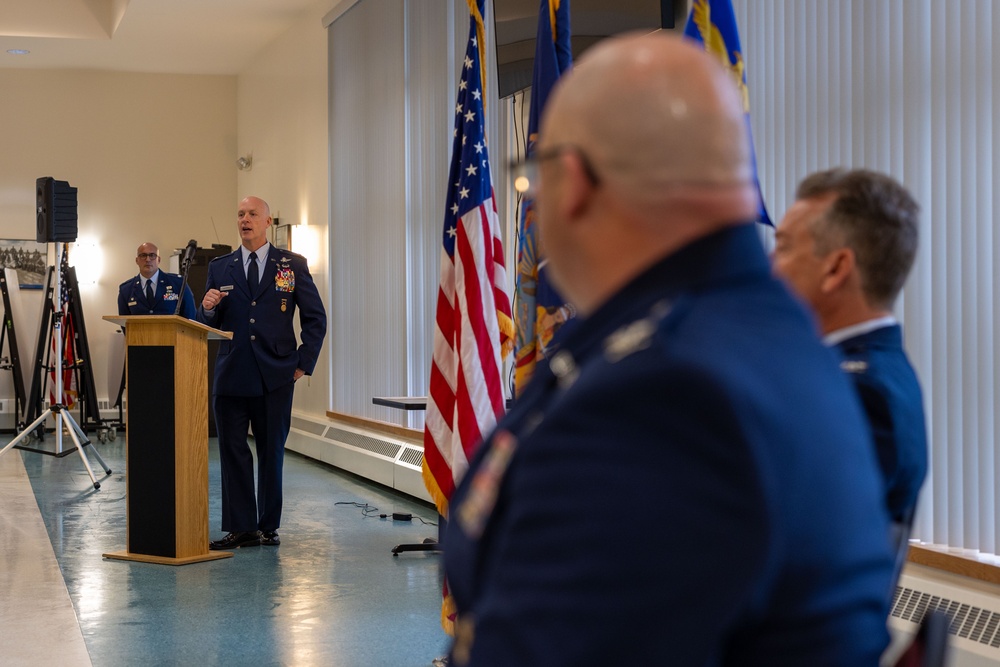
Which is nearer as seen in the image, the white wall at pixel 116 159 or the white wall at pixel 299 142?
the white wall at pixel 299 142

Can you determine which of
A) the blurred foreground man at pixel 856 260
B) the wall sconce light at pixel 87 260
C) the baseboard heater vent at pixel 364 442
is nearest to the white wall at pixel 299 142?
the baseboard heater vent at pixel 364 442

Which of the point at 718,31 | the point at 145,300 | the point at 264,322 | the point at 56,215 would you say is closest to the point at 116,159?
the point at 145,300


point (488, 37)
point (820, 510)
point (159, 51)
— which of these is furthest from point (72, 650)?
point (159, 51)

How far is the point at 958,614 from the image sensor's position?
9.91 ft

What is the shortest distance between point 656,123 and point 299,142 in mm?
10053

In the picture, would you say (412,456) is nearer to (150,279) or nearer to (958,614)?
(150,279)

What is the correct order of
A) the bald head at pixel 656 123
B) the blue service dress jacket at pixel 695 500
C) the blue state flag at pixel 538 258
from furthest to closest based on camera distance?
1. the blue state flag at pixel 538 258
2. the bald head at pixel 656 123
3. the blue service dress jacket at pixel 695 500

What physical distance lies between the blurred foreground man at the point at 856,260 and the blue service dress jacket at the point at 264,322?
13.4ft

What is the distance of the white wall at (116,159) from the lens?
12.2 m

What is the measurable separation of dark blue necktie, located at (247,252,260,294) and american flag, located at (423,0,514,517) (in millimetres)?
2171

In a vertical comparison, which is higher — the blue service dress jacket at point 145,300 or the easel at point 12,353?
the blue service dress jacket at point 145,300

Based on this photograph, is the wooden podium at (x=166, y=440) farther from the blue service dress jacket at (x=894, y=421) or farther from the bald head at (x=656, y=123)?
the bald head at (x=656, y=123)

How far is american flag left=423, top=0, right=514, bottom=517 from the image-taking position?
3.37 meters

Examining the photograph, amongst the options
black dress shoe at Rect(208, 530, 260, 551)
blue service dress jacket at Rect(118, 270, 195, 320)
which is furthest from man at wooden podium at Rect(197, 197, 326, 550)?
blue service dress jacket at Rect(118, 270, 195, 320)
